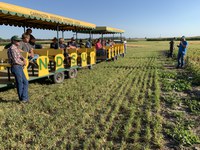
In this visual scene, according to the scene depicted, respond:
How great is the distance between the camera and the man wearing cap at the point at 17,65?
5523mm

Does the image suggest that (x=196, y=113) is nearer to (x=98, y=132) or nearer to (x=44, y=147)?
(x=98, y=132)

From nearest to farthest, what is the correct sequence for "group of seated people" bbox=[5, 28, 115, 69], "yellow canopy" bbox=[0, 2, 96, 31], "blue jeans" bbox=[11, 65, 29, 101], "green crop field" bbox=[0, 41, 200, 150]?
"green crop field" bbox=[0, 41, 200, 150] → "blue jeans" bbox=[11, 65, 29, 101] → "yellow canopy" bbox=[0, 2, 96, 31] → "group of seated people" bbox=[5, 28, 115, 69]

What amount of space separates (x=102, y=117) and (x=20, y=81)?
2.56m

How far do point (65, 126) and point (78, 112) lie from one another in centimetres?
81

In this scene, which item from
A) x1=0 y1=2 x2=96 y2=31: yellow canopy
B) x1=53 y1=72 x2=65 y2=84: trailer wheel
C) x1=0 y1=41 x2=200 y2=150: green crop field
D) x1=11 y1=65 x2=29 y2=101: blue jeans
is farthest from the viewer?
x1=53 y1=72 x2=65 y2=84: trailer wheel

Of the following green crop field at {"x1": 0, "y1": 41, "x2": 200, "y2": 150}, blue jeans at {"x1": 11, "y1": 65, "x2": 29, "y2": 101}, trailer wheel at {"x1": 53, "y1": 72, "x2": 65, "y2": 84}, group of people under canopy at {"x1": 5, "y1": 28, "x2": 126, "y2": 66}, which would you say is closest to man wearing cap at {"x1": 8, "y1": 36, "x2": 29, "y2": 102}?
blue jeans at {"x1": 11, "y1": 65, "x2": 29, "y2": 101}

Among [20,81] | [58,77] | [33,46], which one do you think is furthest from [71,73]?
[20,81]

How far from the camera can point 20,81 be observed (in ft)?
18.9

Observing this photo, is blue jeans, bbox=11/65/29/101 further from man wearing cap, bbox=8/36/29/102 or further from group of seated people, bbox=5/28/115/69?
group of seated people, bbox=5/28/115/69

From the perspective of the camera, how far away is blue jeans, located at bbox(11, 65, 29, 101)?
18.6 ft

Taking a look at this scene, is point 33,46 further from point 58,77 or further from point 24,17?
point 24,17

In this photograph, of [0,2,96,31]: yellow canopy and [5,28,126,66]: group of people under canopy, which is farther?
[5,28,126,66]: group of people under canopy

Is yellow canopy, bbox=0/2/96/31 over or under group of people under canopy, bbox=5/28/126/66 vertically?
over

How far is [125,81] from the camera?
880 centimetres
